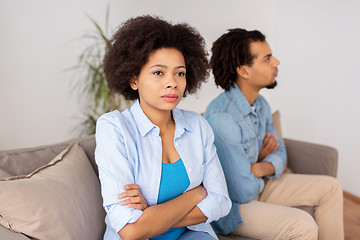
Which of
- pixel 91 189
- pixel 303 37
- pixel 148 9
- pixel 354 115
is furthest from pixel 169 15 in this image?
pixel 91 189

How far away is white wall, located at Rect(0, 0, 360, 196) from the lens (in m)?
2.61

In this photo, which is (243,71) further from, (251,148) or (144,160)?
(144,160)

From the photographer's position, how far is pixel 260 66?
1.97 meters

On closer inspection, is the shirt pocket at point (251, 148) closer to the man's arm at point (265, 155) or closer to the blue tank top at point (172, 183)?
the man's arm at point (265, 155)

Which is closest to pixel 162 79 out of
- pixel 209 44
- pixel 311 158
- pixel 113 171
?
pixel 113 171

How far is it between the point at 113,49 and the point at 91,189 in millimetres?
583

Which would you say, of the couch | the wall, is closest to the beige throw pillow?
the couch

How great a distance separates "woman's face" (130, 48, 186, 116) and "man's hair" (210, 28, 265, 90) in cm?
70

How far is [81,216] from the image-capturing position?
4.34ft

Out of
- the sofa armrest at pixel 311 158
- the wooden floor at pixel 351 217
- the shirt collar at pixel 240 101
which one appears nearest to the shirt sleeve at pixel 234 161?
the shirt collar at pixel 240 101

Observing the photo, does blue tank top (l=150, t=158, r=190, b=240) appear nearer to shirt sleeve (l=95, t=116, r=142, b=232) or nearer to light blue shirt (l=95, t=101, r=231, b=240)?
light blue shirt (l=95, t=101, r=231, b=240)

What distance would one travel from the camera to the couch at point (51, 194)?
47.0 inches

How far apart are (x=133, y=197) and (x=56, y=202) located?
0.96 feet

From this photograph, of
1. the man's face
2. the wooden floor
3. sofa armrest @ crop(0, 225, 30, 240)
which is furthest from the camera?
the wooden floor
